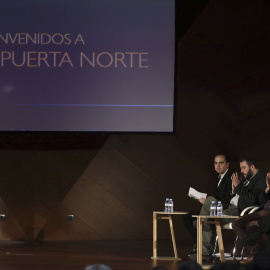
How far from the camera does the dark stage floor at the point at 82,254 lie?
584 cm

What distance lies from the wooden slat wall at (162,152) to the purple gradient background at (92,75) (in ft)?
1.14

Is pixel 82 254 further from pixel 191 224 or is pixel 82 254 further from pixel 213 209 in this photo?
pixel 213 209

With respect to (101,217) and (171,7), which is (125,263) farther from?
(171,7)

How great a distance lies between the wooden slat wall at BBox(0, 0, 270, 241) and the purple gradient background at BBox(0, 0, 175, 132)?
0.35 m

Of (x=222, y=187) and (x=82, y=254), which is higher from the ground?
(x=222, y=187)

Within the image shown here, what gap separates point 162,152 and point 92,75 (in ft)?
4.96

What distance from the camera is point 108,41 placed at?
28.5 feet

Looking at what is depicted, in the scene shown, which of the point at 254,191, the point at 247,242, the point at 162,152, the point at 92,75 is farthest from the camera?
the point at 162,152

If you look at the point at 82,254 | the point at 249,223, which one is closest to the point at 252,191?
the point at 249,223

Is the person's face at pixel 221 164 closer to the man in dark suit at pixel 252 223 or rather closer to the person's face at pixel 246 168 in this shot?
the person's face at pixel 246 168

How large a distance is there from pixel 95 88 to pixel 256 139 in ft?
7.93

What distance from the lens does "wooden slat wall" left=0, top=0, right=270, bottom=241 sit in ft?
28.7

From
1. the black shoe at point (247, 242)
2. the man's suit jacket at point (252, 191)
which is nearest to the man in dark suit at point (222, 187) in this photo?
the man's suit jacket at point (252, 191)

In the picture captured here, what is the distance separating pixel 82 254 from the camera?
6.92 meters
